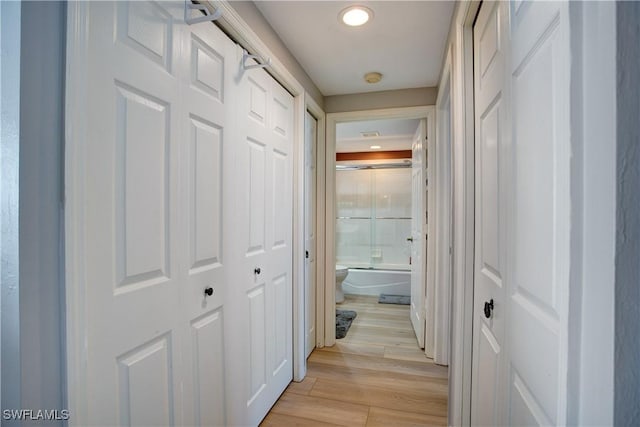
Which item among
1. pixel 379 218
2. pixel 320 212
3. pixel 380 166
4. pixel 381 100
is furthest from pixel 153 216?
pixel 379 218

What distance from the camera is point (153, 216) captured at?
961 millimetres

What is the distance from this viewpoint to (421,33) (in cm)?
177

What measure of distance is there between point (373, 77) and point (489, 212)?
167 centimetres

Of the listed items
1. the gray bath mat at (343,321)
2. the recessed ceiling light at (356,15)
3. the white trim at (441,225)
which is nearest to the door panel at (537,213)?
the recessed ceiling light at (356,15)

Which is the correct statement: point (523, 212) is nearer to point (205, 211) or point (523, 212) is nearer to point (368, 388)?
point (205, 211)

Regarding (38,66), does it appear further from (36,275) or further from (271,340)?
(271,340)

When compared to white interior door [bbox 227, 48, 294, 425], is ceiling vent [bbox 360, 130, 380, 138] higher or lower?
higher

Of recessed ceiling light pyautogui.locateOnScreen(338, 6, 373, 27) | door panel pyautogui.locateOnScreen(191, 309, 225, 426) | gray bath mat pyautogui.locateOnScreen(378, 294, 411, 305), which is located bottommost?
gray bath mat pyautogui.locateOnScreen(378, 294, 411, 305)

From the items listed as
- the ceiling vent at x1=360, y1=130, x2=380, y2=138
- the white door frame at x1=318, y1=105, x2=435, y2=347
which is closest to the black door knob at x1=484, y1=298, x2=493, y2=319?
the white door frame at x1=318, y1=105, x2=435, y2=347

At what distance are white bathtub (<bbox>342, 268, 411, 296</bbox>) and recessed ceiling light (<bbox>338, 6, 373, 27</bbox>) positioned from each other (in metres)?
3.53

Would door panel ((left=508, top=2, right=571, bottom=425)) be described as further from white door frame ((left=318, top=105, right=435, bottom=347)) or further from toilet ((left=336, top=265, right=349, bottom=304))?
toilet ((left=336, top=265, right=349, bottom=304))

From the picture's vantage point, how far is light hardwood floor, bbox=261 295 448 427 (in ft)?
5.77

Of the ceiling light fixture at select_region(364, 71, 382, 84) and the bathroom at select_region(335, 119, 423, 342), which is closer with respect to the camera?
the ceiling light fixture at select_region(364, 71, 382, 84)

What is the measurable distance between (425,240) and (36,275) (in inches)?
99.0
